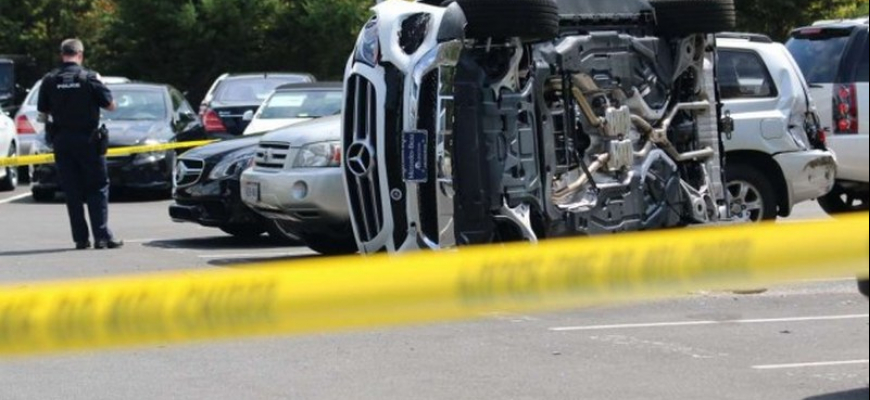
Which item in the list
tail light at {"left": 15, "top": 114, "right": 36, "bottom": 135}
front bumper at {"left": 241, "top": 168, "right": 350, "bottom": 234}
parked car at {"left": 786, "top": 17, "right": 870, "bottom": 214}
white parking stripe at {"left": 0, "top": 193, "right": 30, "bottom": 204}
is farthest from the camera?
tail light at {"left": 15, "top": 114, "right": 36, "bottom": 135}

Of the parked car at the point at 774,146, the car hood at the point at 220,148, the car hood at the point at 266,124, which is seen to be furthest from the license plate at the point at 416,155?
the car hood at the point at 266,124

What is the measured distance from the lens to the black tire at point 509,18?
9.20 m

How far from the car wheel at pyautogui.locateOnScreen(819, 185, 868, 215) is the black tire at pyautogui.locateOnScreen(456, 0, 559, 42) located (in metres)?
6.71

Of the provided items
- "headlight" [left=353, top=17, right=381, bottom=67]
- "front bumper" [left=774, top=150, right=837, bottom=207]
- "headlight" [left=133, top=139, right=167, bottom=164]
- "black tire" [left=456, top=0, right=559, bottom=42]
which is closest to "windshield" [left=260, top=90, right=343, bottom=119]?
"headlight" [left=133, top=139, right=167, bottom=164]

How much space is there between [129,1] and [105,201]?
20936mm

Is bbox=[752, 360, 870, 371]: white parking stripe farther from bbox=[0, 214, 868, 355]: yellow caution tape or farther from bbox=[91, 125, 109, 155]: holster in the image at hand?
bbox=[91, 125, 109, 155]: holster

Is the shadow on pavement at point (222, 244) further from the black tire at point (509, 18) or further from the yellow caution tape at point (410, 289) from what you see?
the yellow caution tape at point (410, 289)

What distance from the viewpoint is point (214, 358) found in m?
8.28

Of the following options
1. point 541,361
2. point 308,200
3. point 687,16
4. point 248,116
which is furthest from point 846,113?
point 248,116

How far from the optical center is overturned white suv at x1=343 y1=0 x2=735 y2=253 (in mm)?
9242

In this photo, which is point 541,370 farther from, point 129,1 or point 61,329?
point 129,1

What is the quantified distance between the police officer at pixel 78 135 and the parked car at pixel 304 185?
1.51 meters

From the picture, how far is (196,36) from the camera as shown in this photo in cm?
3350

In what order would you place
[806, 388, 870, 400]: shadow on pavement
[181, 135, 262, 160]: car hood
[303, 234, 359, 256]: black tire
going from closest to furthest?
[806, 388, 870, 400]: shadow on pavement, [303, 234, 359, 256]: black tire, [181, 135, 262, 160]: car hood
